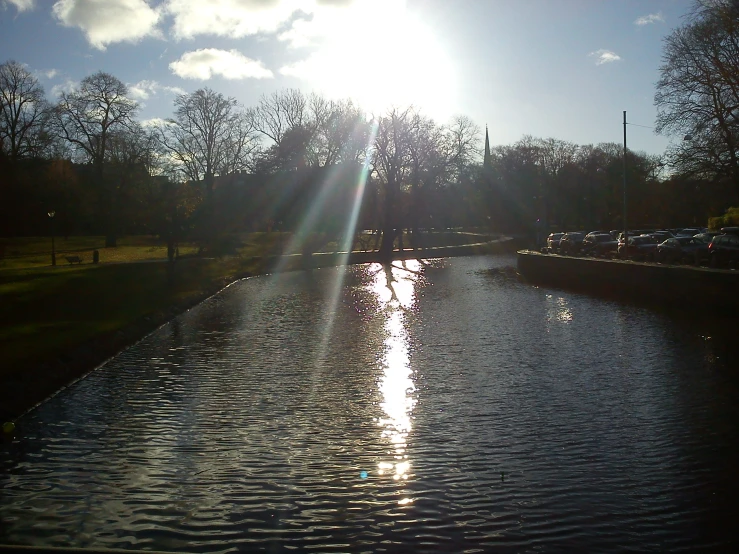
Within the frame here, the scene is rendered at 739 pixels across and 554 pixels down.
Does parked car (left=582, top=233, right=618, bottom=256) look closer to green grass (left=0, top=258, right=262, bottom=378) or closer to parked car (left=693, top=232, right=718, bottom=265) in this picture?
parked car (left=693, top=232, right=718, bottom=265)

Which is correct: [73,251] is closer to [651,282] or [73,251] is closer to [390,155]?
[390,155]

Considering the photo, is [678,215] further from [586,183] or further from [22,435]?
[22,435]

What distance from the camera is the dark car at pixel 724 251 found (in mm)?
34938

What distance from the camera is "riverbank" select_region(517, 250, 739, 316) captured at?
86.7ft

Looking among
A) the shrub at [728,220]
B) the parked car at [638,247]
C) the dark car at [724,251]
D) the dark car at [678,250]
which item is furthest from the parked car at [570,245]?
the dark car at [724,251]

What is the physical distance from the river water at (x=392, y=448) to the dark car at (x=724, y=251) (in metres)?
15.4

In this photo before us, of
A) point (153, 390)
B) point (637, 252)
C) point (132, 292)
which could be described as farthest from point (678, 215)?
point (153, 390)

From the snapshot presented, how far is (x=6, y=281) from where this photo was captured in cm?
3234

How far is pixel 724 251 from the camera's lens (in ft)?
Result: 115

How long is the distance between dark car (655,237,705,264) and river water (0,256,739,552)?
20699mm

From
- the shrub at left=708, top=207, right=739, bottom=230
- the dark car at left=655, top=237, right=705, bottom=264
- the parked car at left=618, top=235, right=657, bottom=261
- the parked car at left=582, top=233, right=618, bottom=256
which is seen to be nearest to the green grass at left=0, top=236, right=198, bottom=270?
Result: the parked car at left=582, top=233, right=618, bottom=256

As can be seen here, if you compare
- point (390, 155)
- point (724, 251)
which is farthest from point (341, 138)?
point (724, 251)

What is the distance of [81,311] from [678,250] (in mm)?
30302

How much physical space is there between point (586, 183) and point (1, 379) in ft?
341
